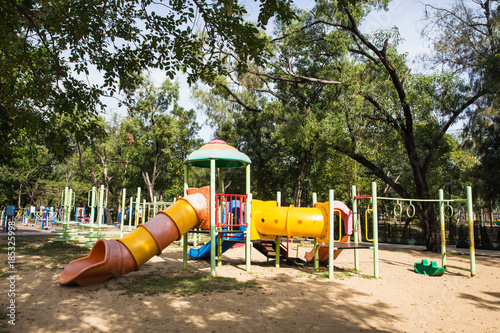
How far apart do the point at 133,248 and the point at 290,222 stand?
3.96m

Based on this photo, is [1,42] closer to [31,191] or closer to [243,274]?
[243,274]

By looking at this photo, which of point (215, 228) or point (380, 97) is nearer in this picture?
point (215, 228)

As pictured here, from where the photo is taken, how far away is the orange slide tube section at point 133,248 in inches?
276

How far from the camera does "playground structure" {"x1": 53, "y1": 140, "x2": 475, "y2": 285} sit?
738 cm

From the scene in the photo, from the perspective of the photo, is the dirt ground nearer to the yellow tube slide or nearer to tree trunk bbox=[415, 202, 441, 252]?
the yellow tube slide

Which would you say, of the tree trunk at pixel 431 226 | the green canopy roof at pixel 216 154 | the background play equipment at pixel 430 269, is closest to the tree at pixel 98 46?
the green canopy roof at pixel 216 154

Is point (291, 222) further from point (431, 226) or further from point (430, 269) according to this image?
point (431, 226)

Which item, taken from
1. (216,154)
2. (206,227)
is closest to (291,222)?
(206,227)

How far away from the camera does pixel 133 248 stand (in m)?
7.57

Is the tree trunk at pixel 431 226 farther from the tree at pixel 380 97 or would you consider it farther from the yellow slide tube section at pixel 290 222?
the yellow slide tube section at pixel 290 222

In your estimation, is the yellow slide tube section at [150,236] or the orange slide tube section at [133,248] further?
the yellow slide tube section at [150,236]

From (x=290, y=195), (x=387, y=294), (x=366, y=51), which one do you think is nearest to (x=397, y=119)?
(x=366, y=51)

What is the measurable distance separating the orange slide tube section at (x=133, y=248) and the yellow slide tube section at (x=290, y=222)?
178 cm

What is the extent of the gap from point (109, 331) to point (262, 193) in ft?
85.3
